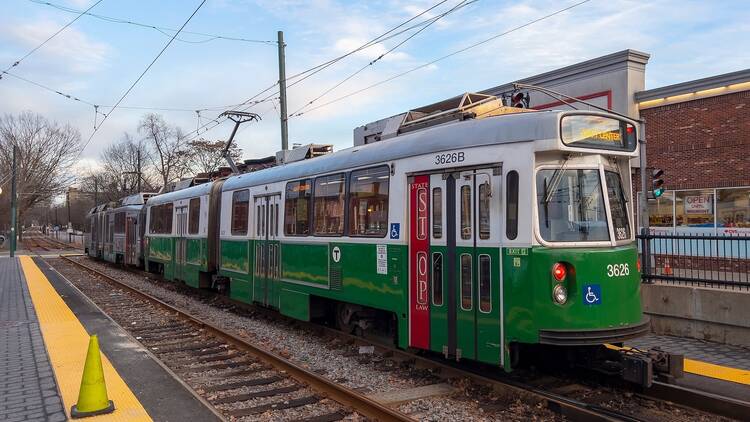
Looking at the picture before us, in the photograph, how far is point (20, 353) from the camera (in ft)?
27.0

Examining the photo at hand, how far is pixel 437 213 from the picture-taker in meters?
6.81

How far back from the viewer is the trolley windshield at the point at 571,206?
597cm

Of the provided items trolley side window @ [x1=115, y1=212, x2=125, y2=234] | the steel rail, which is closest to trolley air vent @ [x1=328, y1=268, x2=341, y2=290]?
the steel rail

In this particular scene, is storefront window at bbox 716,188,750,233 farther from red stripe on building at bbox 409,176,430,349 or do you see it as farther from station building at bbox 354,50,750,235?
red stripe on building at bbox 409,176,430,349

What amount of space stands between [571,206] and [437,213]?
1506mm

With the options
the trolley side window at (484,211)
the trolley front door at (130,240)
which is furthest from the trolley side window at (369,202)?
the trolley front door at (130,240)

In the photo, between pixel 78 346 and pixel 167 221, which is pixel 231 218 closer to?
pixel 78 346

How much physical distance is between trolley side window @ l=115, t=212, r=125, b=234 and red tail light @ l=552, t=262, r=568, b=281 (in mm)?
23382

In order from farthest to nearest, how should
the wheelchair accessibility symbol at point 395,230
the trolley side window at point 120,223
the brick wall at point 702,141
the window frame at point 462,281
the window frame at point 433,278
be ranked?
1. the trolley side window at point 120,223
2. the brick wall at point 702,141
3. the wheelchair accessibility symbol at point 395,230
4. the window frame at point 433,278
5. the window frame at point 462,281

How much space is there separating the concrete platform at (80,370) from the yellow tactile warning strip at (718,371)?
4.83m

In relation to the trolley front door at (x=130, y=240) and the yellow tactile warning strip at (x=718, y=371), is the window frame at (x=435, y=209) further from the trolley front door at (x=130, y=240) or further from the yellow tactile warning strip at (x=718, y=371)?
the trolley front door at (x=130, y=240)

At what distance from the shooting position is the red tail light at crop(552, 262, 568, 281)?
Result: 19.0 feet

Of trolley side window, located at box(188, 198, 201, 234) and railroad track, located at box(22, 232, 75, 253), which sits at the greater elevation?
trolley side window, located at box(188, 198, 201, 234)

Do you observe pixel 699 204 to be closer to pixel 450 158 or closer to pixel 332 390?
pixel 450 158
